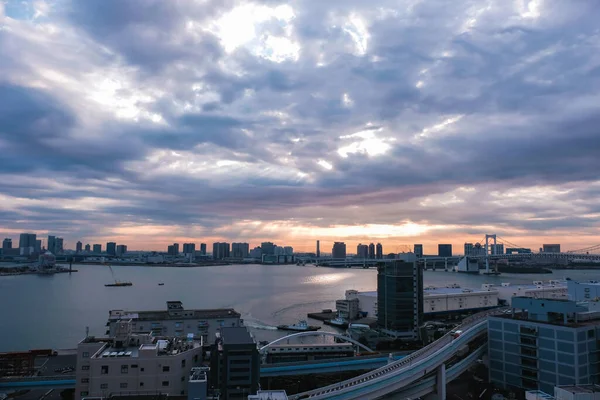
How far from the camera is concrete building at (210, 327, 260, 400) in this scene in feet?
21.9

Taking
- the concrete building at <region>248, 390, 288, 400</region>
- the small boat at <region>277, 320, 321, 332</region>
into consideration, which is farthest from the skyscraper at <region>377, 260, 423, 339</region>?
the concrete building at <region>248, 390, 288, 400</region>

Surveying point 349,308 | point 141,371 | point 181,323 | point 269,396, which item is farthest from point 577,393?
point 349,308

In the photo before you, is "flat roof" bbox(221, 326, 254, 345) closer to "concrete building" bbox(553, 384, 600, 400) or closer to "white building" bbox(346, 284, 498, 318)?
"concrete building" bbox(553, 384, 600, 400)

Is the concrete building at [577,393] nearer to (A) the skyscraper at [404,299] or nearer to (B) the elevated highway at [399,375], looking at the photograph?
(B) the elevated highway at [399,375]

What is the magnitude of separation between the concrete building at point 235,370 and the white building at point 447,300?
44.9 ft

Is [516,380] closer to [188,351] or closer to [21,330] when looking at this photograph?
[188,351]

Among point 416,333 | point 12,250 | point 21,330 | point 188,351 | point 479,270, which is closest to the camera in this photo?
point 188,351

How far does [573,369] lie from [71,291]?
104 ft

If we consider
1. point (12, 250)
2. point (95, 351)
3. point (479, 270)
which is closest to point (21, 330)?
point (95, 351)

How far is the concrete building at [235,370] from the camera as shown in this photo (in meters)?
6.68

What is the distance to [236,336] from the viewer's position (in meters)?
7.18

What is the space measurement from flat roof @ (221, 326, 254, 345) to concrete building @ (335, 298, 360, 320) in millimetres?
13039

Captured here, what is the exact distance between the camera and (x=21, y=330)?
16.7 metres

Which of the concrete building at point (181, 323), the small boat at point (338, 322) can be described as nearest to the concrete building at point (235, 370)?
the concrete building at point (181, 323)
